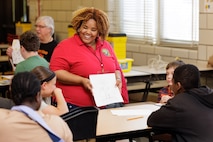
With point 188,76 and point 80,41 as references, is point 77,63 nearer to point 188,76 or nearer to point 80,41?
point 80,41

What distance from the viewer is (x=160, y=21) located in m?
6.59

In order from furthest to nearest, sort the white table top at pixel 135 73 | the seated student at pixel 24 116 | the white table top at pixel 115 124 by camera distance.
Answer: the white table top at pixel 135 73 → the white table top at pixel 115 124 → the seated student at pixel 24 116

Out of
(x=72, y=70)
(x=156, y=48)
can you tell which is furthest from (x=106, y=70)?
(x=156, y=48)

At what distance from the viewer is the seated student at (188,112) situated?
3219mm

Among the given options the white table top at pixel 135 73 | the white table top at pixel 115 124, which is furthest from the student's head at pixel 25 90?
the white table top at pixel 135 73

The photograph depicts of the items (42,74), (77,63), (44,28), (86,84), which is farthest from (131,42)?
(42,74)

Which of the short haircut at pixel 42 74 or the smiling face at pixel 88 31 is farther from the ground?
the smiling face at pixel 88 31

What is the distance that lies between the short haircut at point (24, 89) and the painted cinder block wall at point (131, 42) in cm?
374

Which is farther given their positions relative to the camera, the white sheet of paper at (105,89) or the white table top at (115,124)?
the white sheet of paper at (105,89)

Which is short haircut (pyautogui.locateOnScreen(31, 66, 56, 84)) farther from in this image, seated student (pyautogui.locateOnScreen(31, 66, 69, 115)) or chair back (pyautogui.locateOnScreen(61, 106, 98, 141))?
chair back (pyautogui.locateOnScreen(61, 106, 98, 141))

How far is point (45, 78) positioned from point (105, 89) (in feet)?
2.86

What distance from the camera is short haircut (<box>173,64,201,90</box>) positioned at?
130 inches

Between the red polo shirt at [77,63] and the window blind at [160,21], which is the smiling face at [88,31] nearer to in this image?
the red polo shirt at [77,63]

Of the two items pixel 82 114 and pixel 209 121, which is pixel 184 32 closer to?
pixel 209 121
